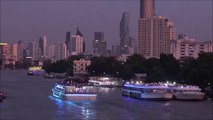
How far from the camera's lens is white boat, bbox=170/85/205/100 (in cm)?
3272

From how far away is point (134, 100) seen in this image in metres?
33.1

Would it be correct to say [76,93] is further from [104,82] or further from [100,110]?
[104,82]

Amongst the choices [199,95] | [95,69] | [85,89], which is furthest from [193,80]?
[95,69]

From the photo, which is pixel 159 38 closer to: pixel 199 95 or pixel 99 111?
pixel 199 95

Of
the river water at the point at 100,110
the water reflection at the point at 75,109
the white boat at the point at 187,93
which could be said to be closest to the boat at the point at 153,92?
the white boat at the point at 187,93

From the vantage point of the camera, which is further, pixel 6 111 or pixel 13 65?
pixel 13 65

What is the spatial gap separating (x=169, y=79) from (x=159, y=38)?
211 feet

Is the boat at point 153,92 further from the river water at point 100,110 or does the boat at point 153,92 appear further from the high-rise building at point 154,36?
the high-rise building at point 154,36

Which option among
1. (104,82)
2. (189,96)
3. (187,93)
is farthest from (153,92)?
(104,82)

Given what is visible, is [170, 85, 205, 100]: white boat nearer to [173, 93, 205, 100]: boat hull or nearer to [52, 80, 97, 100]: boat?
[173, 93, 205, 100]: boat hull

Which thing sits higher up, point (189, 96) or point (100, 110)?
point (189, 96)

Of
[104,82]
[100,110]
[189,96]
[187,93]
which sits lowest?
[100,110]

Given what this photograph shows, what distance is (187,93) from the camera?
33.1 m

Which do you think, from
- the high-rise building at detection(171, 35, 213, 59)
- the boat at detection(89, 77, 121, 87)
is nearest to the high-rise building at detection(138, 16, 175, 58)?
the high-rise building at detection(171, 35, 213, 59)
